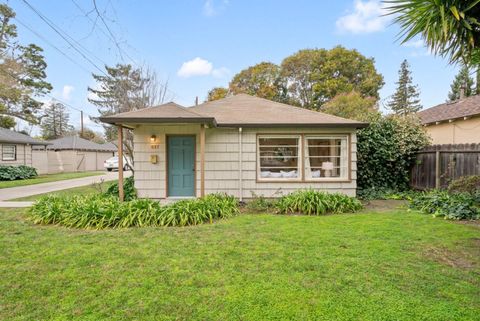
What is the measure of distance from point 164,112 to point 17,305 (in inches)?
205

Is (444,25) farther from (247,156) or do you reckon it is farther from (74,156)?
(74,156)

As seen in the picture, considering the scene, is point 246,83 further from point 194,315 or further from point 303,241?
point 194,315

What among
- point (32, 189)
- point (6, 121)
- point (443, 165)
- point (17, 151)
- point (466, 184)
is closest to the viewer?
point (466, 184)

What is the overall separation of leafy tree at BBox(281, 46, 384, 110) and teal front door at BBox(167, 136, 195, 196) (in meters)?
21.3

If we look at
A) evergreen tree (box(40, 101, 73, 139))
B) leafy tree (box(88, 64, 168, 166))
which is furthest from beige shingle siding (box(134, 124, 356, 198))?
evergreen tree (box(40, 101, 73, 139))

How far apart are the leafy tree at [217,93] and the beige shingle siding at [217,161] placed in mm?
20249

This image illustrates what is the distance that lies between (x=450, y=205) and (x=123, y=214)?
26.0ft

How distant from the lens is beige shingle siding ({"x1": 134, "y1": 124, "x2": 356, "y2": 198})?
8102mm

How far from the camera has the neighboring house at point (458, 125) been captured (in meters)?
11.2

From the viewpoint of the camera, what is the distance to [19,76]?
66.7ft

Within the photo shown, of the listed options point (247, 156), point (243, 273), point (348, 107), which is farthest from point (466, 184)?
point (348, 107)

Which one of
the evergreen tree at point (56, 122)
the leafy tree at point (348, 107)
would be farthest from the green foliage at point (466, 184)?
the evergreen tree at point (56, 122)

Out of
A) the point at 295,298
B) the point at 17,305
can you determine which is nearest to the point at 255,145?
the point at 295,298

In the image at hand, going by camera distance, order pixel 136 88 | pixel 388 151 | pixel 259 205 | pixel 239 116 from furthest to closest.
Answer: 1. pixel 136 88
2. pixel 388 151
3. pixel 239 116
4. pixel 259 205
